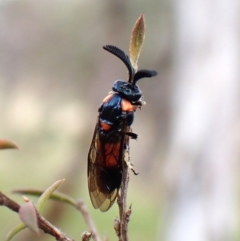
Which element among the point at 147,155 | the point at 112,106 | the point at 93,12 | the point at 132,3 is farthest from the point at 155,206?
the point at 112,106

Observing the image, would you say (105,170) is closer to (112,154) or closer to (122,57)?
(112,154)

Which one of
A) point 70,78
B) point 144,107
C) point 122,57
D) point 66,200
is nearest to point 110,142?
point 66,200

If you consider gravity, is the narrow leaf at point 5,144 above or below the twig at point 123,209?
above

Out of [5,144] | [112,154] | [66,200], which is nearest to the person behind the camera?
[5,144]

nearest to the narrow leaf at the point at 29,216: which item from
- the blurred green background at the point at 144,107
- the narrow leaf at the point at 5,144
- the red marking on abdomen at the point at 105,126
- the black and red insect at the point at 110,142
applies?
the narrow leaf at the point at 5,144

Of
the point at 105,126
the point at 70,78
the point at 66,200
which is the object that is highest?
the point at 105,126

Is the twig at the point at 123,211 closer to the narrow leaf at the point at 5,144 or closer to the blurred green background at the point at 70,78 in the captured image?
the narrow leaf at the point at 5,144

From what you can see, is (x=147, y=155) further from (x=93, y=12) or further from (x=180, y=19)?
(x=180, y=19)
